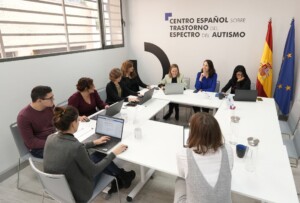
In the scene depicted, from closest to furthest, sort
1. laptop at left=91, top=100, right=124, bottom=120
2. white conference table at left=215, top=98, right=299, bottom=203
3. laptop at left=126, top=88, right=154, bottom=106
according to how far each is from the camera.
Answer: white conference table at left=215, top=98, right=299, bottom=203 < laptop at left=91, top=100, right=124, bottom=120 < laptop at left=126, top=88, right=154, bottom=106

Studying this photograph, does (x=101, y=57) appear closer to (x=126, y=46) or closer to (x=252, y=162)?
(x=126, y=46)

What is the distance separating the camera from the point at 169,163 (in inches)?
73.2

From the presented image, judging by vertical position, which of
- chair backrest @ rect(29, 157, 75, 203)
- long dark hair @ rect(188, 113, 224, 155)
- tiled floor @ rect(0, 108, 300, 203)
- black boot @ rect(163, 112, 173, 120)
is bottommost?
tiled floor @ rect(0, 108, 300, 203)

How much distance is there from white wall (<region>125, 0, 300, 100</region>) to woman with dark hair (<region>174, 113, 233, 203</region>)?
11.8 feet

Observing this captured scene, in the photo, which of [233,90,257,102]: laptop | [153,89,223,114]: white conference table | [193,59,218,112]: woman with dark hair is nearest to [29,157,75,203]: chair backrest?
[153,89,223,114]: white conference table

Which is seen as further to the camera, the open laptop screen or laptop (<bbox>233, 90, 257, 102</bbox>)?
laptop (<bbox>233, 90, 257, 102</bbox>)

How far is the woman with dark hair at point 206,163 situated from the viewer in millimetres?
1356

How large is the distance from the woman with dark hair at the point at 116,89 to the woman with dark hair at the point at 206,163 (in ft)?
6.74

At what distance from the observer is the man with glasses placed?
2373 mm

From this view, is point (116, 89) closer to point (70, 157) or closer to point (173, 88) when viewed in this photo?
point (173, 88)

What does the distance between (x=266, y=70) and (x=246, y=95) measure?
4.21ft

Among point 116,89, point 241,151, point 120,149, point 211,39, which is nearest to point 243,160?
point 241,151

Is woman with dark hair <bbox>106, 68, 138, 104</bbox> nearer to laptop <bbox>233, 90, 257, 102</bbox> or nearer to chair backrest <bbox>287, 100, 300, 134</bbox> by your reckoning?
laptop <bbox>233, 90, 257, 102</bbox>

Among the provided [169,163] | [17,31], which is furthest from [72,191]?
[17,31]
